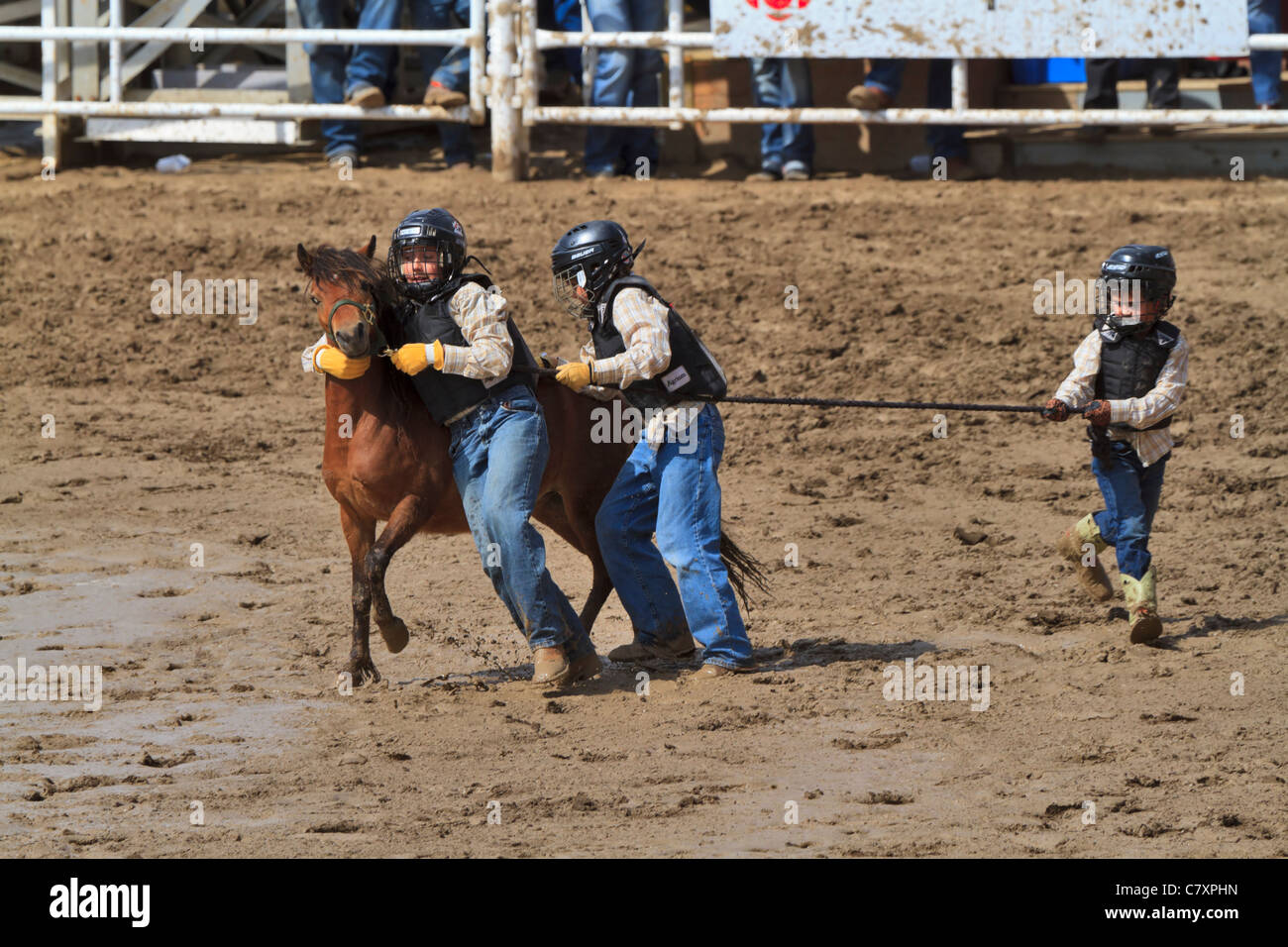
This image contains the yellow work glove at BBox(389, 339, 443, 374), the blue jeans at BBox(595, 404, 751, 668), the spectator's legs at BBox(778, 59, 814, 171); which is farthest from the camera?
the spectator's legs at BBox(778, 59, 814, 171)

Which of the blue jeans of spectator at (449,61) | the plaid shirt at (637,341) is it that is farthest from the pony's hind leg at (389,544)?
the blue jeans of spectator at (449,61)

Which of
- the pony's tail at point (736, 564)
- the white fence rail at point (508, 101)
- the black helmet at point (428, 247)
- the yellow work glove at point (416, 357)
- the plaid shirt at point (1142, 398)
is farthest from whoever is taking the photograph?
the white fence rail at point (508, 101)

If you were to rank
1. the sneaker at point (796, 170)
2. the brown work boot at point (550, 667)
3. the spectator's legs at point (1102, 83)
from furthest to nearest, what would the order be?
the sneaker at point (796, 170)
the spectator's legs at point (1102, 83)
the brown work boot at point (550, 667)

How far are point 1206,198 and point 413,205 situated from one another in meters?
5.19

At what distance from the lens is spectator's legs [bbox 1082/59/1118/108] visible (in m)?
11.7

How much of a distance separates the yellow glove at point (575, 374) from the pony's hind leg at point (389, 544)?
65 centimetres

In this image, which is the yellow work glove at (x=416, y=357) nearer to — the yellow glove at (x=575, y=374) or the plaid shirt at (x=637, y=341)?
the yellow glove at (x=575, y=374)

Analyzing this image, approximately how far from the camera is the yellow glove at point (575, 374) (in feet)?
19.3

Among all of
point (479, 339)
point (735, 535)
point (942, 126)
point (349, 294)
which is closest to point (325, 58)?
point (942, 126)

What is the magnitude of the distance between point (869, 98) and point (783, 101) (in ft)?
2.19

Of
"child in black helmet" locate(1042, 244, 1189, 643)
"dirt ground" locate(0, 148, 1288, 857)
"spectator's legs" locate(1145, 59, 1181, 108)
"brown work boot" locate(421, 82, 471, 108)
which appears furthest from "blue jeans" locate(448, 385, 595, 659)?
"spectator's legs" locate(1145, 59, 1181, 108)

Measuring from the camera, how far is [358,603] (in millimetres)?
5984

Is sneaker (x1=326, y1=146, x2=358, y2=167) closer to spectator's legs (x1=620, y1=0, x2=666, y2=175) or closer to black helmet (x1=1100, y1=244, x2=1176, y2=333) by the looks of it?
spectator's legs (x1=620, y1=0, x2=666, y2=175)

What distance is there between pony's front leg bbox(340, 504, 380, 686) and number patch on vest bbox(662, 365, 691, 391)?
1143 millimetres
